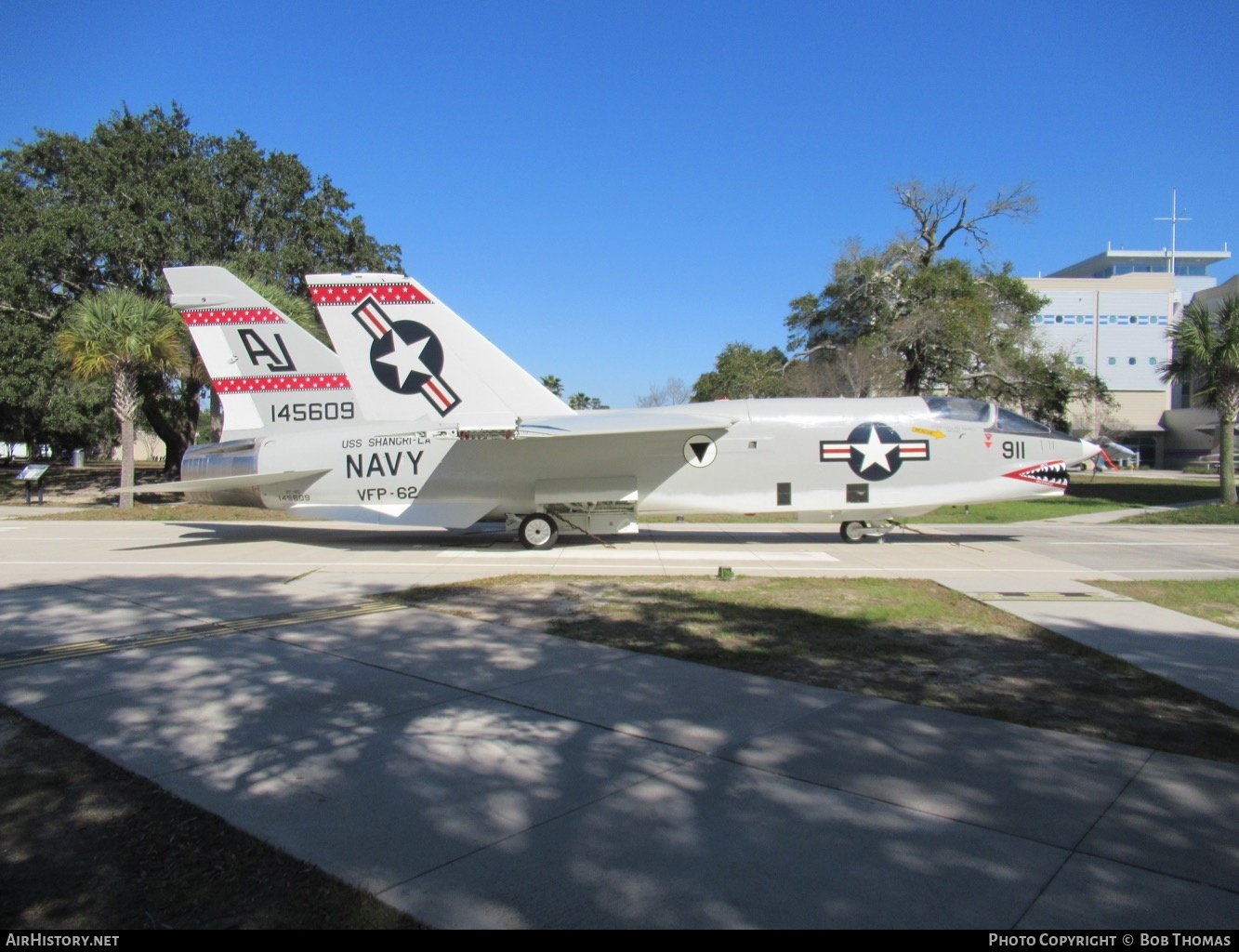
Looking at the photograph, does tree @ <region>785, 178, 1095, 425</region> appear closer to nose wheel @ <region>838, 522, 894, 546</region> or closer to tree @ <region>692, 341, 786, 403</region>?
tree @ <region>692, 341, 786, 403</region>

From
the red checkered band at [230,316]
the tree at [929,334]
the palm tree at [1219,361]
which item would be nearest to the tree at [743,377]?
the tree at [929,334]

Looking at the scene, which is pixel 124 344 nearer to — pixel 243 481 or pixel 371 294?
pixel 243 481

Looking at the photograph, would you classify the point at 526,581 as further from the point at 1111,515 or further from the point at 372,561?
the point at 1111,515

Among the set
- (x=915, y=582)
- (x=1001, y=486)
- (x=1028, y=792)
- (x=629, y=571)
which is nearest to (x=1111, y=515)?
(x=1001, y=486)

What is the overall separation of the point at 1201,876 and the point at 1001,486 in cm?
1295

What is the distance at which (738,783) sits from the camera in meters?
4.46

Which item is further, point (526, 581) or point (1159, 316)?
point (1159, 316)

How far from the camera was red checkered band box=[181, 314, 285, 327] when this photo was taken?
15.6 meters

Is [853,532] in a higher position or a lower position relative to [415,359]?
lower

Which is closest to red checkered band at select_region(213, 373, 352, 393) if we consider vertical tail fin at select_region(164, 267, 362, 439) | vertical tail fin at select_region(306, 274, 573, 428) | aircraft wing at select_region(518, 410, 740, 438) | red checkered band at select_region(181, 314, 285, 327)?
vertical tail fin at select_region(164, 267, 362, 439)

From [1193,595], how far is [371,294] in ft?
45.8

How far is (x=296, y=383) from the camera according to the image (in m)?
15.9

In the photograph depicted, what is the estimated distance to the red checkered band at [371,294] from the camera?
1507 cm

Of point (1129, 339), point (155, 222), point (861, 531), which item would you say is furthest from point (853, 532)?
point (1129, 339)
